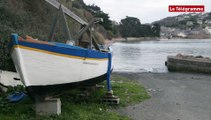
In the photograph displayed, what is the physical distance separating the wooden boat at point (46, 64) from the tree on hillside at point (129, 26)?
151583 mm

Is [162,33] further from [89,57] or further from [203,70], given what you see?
[89,57]

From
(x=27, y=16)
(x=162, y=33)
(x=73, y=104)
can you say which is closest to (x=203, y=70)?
(x=27, y=16)

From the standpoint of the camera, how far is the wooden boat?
6.71 meters

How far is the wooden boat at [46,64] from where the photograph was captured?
22.0ft

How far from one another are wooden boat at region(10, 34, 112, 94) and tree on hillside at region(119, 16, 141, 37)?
151583mm

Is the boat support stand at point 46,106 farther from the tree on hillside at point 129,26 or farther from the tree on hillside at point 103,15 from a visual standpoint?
the tree on hillside at point 129,26

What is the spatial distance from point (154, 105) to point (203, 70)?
526 inches

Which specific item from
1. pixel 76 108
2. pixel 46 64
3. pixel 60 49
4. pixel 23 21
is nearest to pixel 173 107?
pixel 76 108

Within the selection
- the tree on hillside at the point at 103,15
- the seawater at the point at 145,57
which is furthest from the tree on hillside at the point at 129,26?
the seawater at the point at 145,57

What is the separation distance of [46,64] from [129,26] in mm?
155066

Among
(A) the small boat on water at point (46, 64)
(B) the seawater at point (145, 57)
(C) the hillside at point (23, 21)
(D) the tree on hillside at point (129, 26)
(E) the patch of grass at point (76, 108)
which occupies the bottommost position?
(B) the seawater at point (145, 57)

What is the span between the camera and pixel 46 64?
6996mm

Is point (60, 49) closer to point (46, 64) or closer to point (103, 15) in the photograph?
point (46, 64)

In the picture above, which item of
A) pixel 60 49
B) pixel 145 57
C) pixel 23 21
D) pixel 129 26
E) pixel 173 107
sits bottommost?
pixel 145 57
